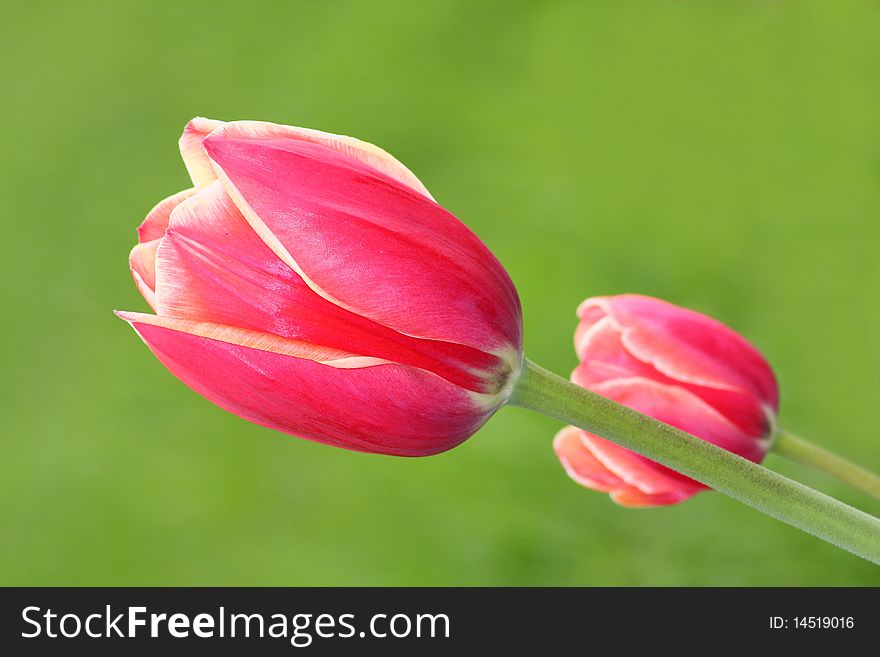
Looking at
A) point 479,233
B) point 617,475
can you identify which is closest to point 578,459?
point 617,475

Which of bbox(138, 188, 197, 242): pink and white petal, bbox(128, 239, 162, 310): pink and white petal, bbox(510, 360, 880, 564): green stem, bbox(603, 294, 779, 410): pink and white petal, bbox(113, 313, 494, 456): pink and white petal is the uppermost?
bbox(603, 294, 779, 410): pink and white petal

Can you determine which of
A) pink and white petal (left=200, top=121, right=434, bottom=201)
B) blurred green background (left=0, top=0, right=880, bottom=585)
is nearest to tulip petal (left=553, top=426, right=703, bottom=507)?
pink and white petal (left=200, top=121, right=434, bottom=201)

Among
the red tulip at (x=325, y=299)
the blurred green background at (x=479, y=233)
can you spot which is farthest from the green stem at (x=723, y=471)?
the blurred green background at (x=479, y=233)

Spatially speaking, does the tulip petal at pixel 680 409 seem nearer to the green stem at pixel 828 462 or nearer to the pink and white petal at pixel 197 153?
the green stem at pixel 828 462

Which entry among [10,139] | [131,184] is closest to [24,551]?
[131,184]

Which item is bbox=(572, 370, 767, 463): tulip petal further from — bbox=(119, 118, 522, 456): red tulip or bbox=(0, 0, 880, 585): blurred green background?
bbox=(0, 0, 880, 585): blurred green background

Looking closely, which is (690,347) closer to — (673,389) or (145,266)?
(673,389)

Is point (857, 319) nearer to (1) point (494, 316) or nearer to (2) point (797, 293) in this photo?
(2) point (797, 293)
